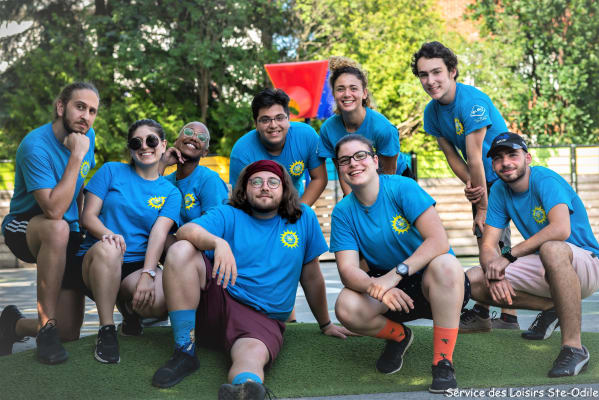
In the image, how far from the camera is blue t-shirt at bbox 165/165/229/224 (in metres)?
4.51

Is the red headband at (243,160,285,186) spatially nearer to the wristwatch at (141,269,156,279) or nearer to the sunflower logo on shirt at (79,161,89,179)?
the wristwatch at (141,269,156,279)

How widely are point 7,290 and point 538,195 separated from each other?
27.3ft

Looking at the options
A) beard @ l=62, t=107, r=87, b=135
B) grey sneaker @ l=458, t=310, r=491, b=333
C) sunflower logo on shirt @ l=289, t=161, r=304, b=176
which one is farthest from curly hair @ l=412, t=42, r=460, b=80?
beard @ l=62, t=107, r=87, b=135

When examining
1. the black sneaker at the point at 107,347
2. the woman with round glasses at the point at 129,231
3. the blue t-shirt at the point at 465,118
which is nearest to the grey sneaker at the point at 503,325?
the blue t-shirt at the point at 465,118

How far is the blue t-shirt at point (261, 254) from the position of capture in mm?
3758

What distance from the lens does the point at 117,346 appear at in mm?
3926

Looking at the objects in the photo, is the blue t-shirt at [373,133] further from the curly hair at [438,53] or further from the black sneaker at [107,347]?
the black sneaker at [107,347]

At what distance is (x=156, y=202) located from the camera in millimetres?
4258

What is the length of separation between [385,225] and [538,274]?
108 cm

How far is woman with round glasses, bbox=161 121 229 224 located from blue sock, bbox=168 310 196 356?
3.41ft

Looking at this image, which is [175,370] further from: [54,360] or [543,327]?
[543,327]

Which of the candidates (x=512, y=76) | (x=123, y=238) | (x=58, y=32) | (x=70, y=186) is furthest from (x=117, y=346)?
(x=512, y=76)

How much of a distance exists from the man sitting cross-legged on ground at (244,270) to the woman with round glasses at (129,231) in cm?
41

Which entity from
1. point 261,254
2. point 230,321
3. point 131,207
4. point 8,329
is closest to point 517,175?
point 261,254
